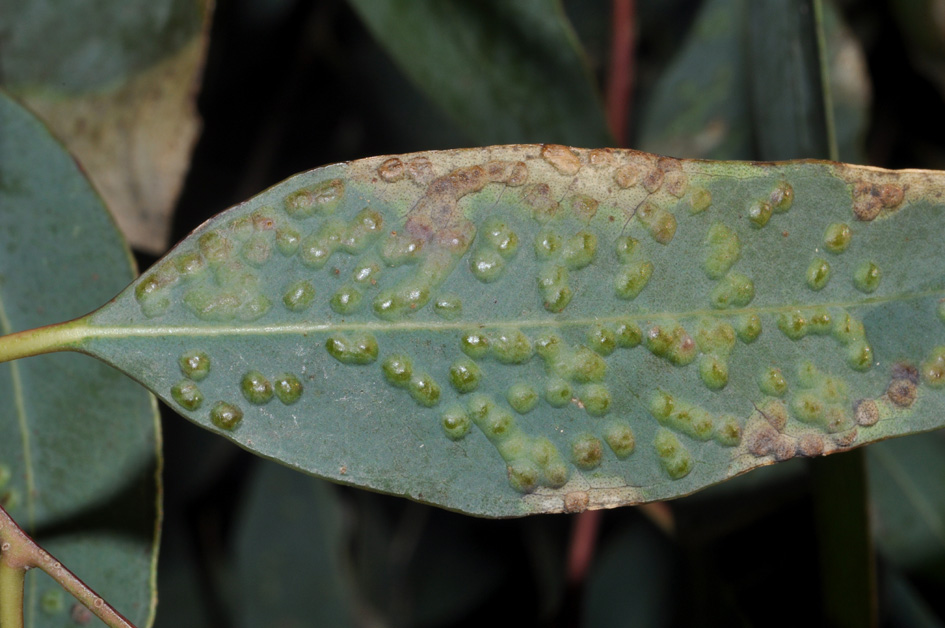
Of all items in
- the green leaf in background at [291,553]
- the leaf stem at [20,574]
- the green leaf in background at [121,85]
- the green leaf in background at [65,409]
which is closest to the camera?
the leaf stem at [20,574]

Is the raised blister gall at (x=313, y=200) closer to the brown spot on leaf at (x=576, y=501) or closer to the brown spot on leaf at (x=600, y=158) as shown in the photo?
the brown spot on leaf at (x=600, y=158)

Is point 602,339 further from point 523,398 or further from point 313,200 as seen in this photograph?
point 313,200

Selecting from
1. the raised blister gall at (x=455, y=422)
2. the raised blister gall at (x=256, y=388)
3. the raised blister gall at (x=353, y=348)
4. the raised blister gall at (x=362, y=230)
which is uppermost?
the raised blister gall at (x=362, y=230)

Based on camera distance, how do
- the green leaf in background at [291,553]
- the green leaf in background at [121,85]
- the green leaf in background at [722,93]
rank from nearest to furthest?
the green leaf in background at [121,85]
the green leaf in background at [722,93]
the green leaf in background at [291,553]

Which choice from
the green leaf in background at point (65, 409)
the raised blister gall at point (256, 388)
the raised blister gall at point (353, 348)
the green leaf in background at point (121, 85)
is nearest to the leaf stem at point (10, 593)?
the green leaf in background at point (65, 409)

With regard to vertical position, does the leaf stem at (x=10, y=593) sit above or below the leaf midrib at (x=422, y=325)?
below

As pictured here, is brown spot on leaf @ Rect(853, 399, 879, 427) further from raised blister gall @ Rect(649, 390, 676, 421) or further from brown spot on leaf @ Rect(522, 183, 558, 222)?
brown spot on leaf @ Rect(522, 183, 558, 222)

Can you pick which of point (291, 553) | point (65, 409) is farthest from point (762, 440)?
point (291, 553)
